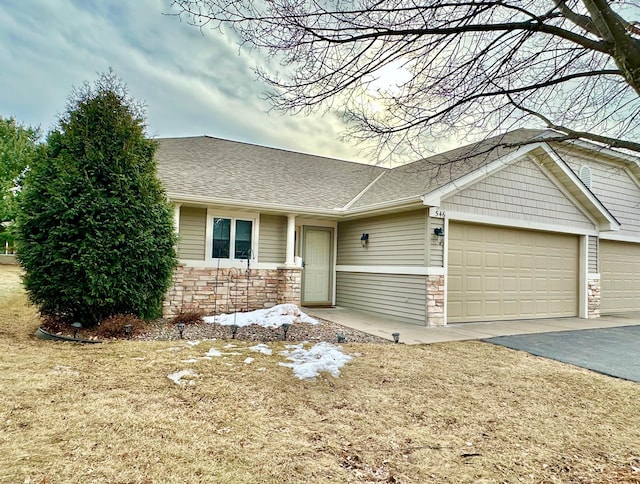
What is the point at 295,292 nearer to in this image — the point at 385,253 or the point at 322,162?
the point at 385,253

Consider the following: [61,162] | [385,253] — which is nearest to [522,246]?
[385,253]

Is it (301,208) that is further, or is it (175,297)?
(301,208)

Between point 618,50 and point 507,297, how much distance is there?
289 inches

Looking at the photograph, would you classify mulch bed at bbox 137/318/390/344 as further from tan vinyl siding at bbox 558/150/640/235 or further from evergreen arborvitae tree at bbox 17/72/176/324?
tan vinyl siding at bbox 558/150/640/235

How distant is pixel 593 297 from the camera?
10.1m

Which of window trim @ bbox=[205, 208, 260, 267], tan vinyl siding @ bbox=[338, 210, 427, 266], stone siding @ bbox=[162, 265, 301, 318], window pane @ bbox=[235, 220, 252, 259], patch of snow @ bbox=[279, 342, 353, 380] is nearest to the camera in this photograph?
patch of snow @ bbox=[279, 342, 353, 380]

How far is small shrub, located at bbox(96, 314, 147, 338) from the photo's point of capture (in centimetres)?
571

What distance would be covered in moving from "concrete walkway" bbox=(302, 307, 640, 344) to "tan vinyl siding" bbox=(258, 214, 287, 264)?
1.63 m

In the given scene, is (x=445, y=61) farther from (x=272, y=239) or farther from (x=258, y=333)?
→ (x=272, y=239)

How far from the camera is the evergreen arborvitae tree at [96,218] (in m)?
5.70

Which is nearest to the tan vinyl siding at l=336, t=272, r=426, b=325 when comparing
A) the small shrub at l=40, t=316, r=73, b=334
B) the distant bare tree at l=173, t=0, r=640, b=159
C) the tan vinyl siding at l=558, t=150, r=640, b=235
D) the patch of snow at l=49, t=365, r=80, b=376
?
the distant bare tree at l=173, t=0, r=640, b=159

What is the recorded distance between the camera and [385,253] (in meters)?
8.97

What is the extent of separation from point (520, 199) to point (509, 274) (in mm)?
1839

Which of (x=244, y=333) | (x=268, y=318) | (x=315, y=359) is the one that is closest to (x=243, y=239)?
(x=268, y=318)
